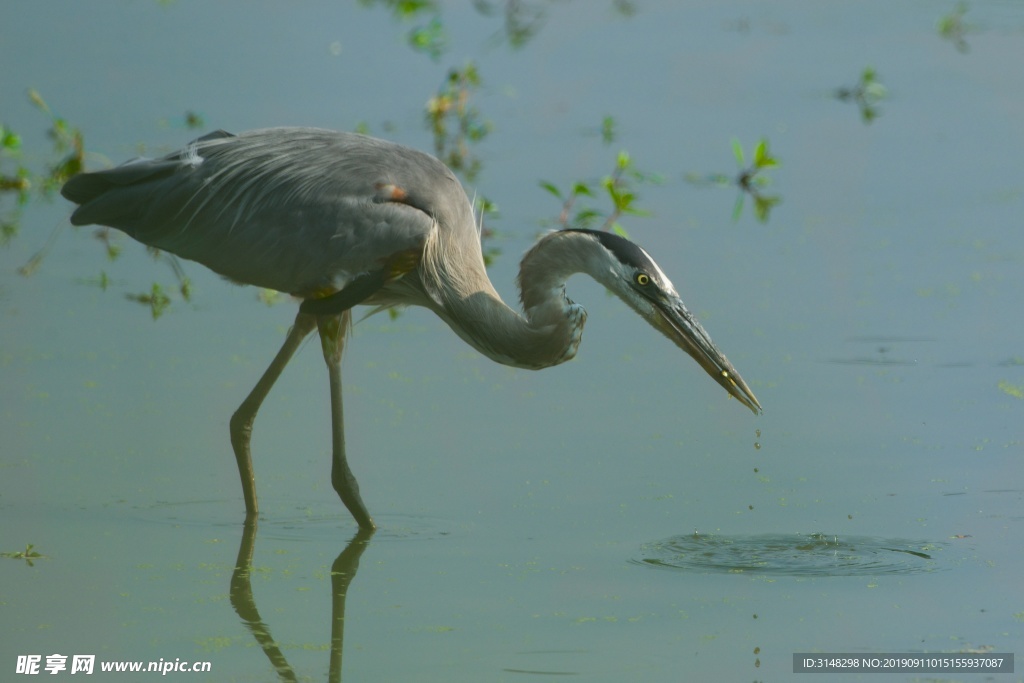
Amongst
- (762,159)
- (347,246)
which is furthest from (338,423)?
(762,159)

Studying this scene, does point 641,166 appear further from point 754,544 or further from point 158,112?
point 754,544

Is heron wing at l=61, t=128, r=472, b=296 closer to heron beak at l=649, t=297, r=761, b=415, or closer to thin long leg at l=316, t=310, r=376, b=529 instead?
thin long leg at l=316, t=310, r=376, b=529

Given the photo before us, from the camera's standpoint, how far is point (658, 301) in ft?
16.7

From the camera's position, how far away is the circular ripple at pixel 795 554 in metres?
4.82

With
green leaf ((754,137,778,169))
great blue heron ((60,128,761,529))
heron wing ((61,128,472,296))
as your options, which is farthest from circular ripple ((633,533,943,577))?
green leaf ((754,137,778,169))

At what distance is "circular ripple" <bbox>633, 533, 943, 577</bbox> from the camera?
4.82 metres

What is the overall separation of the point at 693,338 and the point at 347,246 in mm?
1196

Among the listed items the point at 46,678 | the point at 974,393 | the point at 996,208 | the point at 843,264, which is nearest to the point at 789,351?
Result: the point at 974,393

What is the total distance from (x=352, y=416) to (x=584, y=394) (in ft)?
3.16

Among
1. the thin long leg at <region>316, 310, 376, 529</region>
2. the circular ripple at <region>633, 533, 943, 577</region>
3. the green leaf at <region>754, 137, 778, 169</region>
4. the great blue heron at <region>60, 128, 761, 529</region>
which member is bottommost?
the circular ripple at <region>633, 533, 943, 577</region>

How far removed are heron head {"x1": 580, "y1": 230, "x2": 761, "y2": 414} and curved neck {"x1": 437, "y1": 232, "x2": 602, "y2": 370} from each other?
66mm

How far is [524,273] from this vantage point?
17.8 feet

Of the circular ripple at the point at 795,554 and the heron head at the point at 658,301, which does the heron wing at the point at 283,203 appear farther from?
the circular ripple at the point at 795,554

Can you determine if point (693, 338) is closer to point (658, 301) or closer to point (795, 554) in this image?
point (658, 301)
